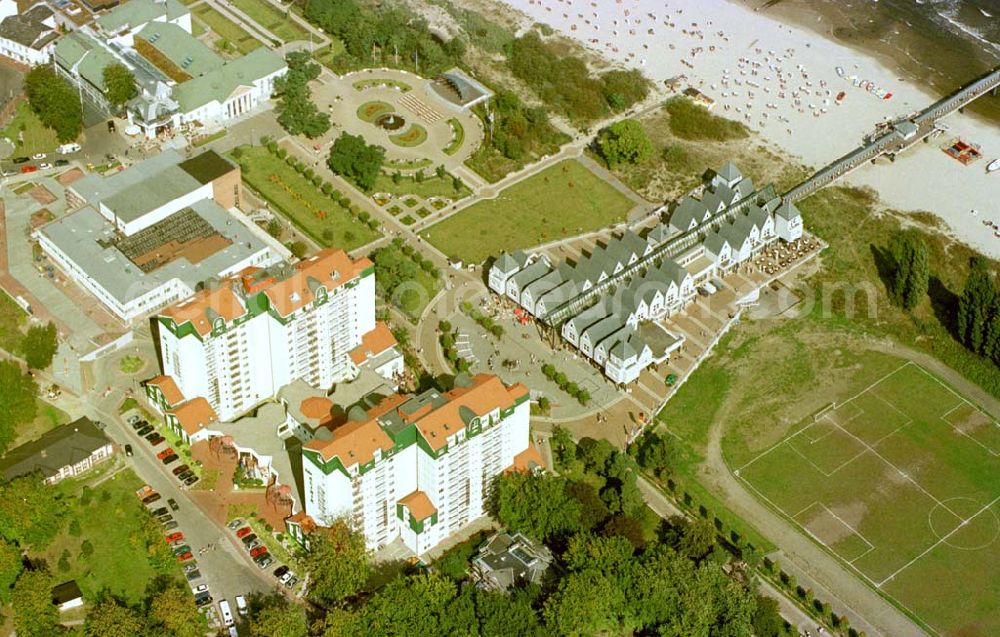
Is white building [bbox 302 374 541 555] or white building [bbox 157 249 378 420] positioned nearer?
white building [bbox 302 374 541 555]

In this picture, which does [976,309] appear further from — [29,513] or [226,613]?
[29,513]

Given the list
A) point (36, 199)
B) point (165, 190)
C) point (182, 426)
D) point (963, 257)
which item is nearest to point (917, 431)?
point (963, 257)

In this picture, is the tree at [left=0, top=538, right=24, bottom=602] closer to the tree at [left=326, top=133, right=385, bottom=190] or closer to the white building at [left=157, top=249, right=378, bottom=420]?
the white building at [left=157, top=249, right=378, bottom=420]

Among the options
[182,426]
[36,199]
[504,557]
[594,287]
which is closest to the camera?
[504,557]

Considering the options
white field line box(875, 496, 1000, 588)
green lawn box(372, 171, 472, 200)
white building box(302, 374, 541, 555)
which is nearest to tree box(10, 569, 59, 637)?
white building box(302, 374, 541, 555)

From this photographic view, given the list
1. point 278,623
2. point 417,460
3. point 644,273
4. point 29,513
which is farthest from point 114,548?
point 644,273

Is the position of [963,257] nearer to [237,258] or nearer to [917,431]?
[917,431]
